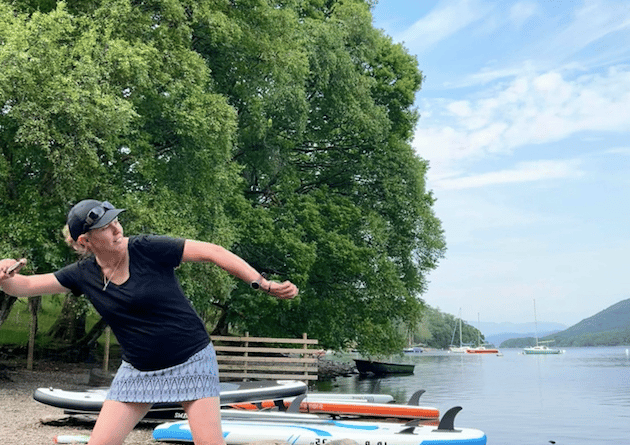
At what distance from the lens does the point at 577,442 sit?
58.5 feet

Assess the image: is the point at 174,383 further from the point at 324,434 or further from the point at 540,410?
the point at 540,410

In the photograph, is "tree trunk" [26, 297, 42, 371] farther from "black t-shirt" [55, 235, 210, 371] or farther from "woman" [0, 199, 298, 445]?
"black t-shirt" [55, 235, 210, 371]

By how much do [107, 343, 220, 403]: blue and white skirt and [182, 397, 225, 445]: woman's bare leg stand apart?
0.15ft

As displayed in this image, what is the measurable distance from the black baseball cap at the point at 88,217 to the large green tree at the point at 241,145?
13404 millimetres

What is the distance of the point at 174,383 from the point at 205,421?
278 millimetres

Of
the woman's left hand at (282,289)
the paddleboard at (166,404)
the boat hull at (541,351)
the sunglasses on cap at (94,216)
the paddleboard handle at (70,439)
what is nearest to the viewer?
the woman's left hand at (282,289)

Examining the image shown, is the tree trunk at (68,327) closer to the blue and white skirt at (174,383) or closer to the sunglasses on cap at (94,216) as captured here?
the blue and white skirt at (174,383)

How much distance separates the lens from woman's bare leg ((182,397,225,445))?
415 cm

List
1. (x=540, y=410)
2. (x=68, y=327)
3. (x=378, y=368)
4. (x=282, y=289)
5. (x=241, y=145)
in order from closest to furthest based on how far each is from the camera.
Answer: (x=282, y=289) < (x=540, y=410) < (x=241, y=145) < (x=68, y=327) < (x=378, y=368)

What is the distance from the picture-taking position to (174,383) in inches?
168

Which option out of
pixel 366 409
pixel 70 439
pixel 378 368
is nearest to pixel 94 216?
pixel 70 439

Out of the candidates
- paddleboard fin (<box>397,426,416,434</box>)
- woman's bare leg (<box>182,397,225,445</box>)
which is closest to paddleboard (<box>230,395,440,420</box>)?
paddleboard fin (<box>397,426,416,434</box>)

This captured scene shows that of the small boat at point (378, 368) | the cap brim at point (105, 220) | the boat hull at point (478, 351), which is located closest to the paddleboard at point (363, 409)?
the cap brim at point (105, 220)

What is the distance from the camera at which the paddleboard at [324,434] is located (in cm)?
1098
